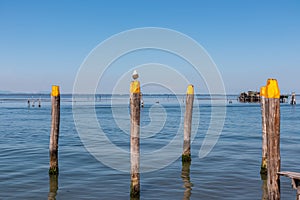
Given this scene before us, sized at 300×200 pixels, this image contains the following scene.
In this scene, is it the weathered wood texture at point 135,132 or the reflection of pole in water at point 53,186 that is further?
the reflection of pole in water at point 53,186

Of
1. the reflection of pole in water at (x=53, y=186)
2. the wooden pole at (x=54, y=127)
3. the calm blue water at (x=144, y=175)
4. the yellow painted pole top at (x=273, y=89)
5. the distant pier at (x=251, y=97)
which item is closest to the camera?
the yellow painted pole top at (x=273, y=89)

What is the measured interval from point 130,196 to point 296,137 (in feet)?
58.7

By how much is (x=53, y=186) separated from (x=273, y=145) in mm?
7933

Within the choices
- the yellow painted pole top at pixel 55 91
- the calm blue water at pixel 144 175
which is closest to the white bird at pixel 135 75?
the yellow painted pole top at pixel 55 91

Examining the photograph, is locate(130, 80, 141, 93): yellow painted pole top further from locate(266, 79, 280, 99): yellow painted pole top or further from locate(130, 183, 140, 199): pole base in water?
locate(266, 79, 280, 99): yellow painted pole top

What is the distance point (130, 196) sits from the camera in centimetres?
1144

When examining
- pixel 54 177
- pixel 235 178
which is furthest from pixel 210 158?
pixel 54 177

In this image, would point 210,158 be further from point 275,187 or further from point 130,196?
point 275,187

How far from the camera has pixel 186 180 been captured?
45.0 feet

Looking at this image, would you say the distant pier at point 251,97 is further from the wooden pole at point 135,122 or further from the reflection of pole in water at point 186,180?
the wooden pole at point 135,122

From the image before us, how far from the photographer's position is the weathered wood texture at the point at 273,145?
8961 millimetres

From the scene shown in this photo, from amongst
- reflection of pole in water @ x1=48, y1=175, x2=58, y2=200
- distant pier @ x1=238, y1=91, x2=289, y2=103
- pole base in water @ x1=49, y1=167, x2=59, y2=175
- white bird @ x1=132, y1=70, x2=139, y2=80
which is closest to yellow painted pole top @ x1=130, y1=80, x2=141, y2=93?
white bird @ x1=132, y1=70, x2=139, y2=80

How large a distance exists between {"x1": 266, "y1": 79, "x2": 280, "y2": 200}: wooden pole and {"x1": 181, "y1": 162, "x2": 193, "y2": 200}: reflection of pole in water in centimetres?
325

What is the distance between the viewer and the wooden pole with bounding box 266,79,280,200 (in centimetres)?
896
